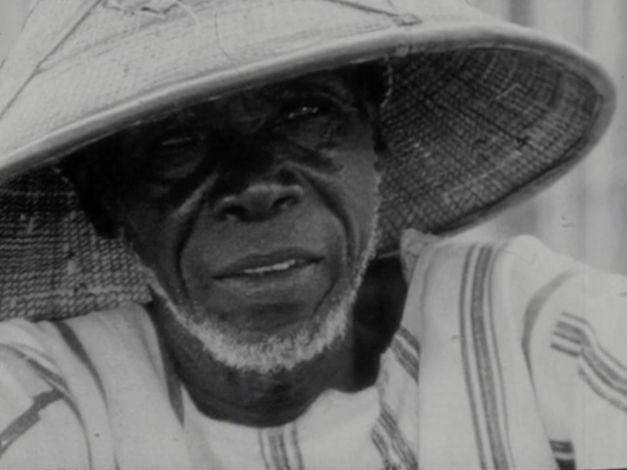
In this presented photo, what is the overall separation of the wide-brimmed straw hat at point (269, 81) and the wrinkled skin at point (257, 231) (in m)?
0.09

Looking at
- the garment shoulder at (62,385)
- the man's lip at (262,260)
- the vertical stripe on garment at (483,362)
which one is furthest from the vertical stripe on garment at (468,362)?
the garment shoulder at (62,385)

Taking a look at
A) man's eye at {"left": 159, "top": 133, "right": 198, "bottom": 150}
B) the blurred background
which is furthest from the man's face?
the blurred background

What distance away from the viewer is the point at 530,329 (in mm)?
838

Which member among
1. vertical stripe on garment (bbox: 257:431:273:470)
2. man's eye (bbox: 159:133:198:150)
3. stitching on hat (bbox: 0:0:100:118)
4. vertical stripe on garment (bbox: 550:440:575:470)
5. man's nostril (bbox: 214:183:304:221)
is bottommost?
vertical stripe on garment (bbox: 257:431:273:470)

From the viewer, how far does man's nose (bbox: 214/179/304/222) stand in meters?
0.78

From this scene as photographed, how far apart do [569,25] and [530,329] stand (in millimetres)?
408

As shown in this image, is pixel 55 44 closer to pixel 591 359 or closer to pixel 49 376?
pixel 49 376

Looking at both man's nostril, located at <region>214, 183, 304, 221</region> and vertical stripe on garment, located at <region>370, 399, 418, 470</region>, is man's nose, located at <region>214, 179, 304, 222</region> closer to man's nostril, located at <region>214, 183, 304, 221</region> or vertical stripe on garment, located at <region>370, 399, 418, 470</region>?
man's nostril, located at <region>214, 183, 304, 221</region>

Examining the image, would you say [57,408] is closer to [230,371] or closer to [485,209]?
[230,371]

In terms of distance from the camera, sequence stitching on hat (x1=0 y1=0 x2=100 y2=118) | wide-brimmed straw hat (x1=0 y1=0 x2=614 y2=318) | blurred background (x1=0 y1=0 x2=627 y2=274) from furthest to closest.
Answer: blurred background (x1=0 y1=0 x2=627 y2=274) → stitching on hat (x1=0 y1=0 x2=100 y2=118) → wide-brimmed straw hat (x1=0 y1=0 x2=614 y2=318)

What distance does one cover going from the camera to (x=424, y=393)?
2.75 feet

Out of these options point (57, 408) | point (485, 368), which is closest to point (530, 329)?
point (485, 368)

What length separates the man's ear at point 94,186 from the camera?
3.00 ft

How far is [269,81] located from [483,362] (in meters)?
0.28
